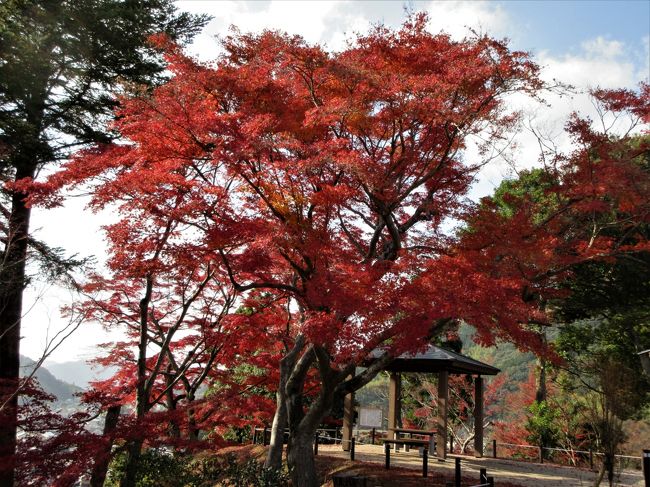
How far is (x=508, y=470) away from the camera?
525 inches

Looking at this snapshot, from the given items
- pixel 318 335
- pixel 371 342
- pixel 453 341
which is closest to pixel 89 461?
pixel 318 335

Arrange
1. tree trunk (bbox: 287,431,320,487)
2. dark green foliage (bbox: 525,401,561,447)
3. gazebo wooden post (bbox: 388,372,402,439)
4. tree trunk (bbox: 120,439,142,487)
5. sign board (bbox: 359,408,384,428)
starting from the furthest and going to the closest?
1. dark green foliage (bbox: 525,401,561,447)
2. gazebo wooden post (bbox: 388,372,402,439)
3. sign board (bbox: 359,408,384,428)
4. tree trunk (bbox: 120,439,142,487)
5. tree trunk (bbox: 287,431,320,487)

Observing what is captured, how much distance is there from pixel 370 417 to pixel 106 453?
28.7 ft

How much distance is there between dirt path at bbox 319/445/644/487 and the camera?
11828 millimetres

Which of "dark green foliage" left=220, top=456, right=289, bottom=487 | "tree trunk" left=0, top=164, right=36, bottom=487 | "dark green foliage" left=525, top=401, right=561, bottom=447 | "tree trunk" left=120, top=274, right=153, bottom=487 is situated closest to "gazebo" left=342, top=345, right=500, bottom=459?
"dark green foliage" left=525, top=401, right=561, bottom=447

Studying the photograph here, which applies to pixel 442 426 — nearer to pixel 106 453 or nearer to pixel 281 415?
pixel 281 415

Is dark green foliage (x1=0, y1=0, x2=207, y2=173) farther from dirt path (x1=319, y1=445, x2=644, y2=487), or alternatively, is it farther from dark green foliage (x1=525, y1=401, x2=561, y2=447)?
dark green foliage (x1=525, y1=401, x2=561, y2=447)

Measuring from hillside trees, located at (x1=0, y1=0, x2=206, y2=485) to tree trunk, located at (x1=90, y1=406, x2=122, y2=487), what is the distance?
7.81ft

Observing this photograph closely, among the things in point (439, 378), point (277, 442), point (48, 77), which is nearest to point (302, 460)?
point (277, 442)

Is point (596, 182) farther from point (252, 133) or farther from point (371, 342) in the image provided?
point (252, 133)

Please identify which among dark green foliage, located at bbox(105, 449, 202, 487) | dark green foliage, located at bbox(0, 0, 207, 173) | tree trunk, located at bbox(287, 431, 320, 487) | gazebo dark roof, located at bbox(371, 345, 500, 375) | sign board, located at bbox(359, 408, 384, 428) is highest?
dark green foliage, located at bbox(0, 0, 207, 173)

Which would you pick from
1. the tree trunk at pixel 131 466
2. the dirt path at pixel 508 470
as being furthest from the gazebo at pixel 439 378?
the tree trunk at pixel 131 466

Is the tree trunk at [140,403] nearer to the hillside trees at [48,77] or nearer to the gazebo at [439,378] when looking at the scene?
the hillside trees at [48,77]

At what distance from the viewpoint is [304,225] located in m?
9.77
